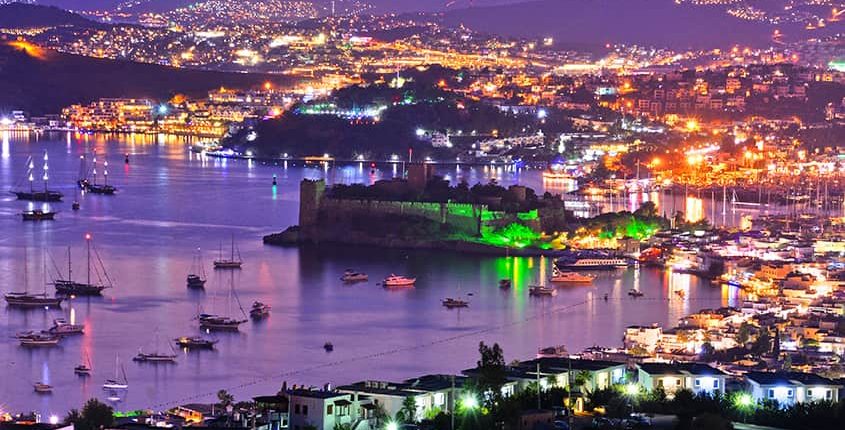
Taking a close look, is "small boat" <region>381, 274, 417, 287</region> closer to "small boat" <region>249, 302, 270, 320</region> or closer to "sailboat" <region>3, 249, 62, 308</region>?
"small boat" <region>249, 302, 270, 320</region>

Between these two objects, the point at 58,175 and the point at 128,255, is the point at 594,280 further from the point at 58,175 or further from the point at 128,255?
the point at 58,175

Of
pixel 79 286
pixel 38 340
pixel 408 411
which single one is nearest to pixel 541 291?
pixel 79 286

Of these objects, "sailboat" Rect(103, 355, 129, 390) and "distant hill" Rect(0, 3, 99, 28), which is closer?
"sailboat" Rect(103, 355, 129, 390)

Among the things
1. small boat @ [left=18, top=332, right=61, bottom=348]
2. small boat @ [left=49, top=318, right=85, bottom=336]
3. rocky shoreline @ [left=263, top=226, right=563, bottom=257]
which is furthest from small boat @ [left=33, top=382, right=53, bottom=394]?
rocky shoreline @ [left=263, top=226, right=563, bottom=257]

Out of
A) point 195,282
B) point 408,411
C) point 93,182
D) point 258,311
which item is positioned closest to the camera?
point 408,411

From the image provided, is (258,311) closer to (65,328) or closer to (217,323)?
(217,323)
